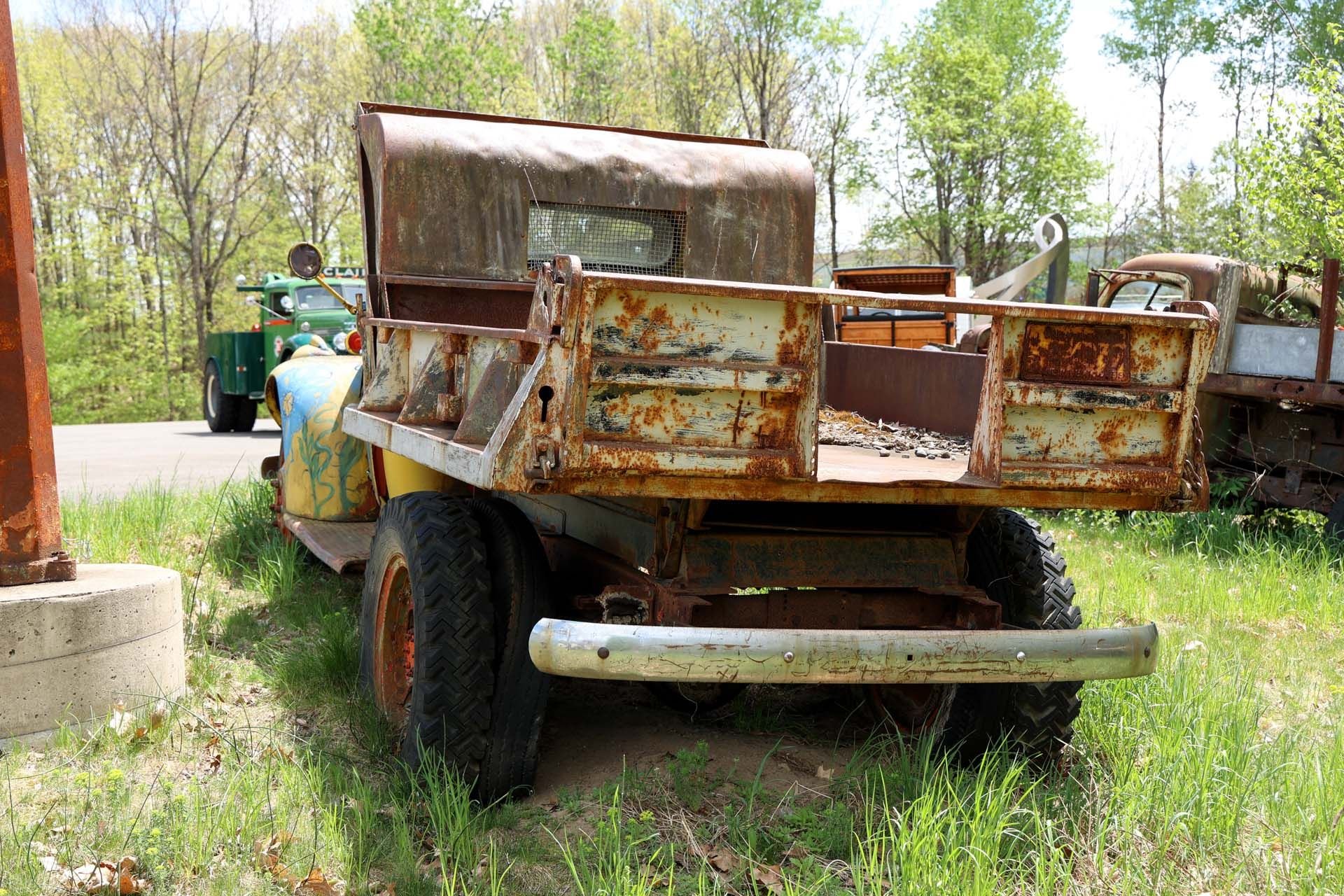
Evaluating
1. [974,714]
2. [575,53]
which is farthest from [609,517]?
[575,53]

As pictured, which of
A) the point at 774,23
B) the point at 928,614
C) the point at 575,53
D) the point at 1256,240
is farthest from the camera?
the point at 575,53

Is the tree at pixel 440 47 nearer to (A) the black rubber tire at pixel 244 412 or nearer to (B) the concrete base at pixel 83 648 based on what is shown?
(A) the black rubber tire at pixel 244 412

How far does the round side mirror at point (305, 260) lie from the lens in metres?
5.34

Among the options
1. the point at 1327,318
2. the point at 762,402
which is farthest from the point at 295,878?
the point at 1327,318

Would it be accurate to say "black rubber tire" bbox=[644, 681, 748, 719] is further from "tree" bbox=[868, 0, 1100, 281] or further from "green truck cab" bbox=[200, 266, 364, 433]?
"tree" bbox=[868, 0, 1100, 281]

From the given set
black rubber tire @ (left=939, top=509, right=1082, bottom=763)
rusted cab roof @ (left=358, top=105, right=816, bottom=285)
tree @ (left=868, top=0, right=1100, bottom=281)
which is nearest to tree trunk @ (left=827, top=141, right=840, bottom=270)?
tree @ (left=868, top=0, right=1100, bottom=281)

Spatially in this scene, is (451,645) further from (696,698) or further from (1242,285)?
(1242,285)

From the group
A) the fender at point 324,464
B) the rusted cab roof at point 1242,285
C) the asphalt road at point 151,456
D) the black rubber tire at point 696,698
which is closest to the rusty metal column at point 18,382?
the fender at point 324,464

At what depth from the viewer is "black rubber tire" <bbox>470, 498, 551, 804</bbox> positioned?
12.4 ft

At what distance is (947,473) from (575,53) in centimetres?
2815

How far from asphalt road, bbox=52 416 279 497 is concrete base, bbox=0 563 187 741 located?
3410 mm

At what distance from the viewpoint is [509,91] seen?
30.7m

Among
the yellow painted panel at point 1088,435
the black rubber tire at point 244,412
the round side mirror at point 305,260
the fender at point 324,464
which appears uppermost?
the round side mirror at point 305,260

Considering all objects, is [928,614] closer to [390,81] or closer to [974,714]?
[974,714]
